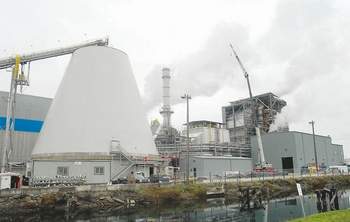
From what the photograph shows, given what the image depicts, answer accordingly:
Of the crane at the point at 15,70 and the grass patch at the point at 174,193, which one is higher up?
the crane at the point at 15,70

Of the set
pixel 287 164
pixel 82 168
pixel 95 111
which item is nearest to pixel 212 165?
pixel 287 164

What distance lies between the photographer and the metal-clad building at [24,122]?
36172mm

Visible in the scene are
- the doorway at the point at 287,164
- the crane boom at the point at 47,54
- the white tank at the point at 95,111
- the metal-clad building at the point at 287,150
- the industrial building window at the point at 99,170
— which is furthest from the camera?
the doorway at the point at 287,164

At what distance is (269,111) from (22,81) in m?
43.0

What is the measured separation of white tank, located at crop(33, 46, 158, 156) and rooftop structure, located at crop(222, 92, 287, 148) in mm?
30842

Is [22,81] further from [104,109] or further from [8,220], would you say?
[8,220]

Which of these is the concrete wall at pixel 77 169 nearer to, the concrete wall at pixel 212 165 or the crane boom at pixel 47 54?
the crane boom at pixel 47 54

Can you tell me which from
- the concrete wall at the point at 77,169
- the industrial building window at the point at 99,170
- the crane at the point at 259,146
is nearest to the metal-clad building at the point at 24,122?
the concrete wall at the point at 77,169

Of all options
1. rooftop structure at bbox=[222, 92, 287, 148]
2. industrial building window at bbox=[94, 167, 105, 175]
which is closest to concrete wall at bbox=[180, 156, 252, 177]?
rooftop structure at bbox=[222, 92, 287, 148]

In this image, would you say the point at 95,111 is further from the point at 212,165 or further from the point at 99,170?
the point at 212,165

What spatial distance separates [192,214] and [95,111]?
14.1 metres

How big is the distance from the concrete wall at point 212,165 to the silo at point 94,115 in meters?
12.3

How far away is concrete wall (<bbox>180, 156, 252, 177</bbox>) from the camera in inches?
1752

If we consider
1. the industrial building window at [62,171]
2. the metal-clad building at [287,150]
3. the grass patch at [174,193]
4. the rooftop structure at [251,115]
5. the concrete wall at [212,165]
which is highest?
the rooftop structure at [251,115]
